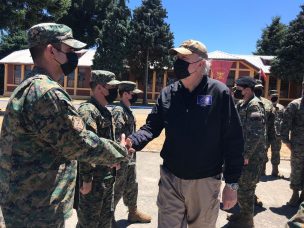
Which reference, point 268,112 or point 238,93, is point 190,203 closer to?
point 238,93

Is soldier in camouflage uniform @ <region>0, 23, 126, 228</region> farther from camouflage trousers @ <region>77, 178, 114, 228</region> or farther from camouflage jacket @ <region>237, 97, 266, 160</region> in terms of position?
camouflage jacket @ <region>237, 97, 266, 160</region>

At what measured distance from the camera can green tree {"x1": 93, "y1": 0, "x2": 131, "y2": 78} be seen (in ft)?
122

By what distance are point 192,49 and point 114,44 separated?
A: 3497 cm

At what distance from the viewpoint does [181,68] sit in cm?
354

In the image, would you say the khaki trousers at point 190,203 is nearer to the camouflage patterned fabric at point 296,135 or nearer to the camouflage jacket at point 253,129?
the camouflage jacket at point 253,129

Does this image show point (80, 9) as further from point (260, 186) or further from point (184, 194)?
point (184, 194)

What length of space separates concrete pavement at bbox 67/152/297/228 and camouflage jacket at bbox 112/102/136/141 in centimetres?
139

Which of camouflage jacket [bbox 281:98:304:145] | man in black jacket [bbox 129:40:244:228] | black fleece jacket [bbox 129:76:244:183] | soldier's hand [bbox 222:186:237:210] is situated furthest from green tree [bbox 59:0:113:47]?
soldier's hand [bbox 222:186:237:210]

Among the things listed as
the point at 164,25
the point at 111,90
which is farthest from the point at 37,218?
the point at 164,25

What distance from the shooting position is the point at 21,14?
23.2 metres

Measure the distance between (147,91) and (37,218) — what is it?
124 ft

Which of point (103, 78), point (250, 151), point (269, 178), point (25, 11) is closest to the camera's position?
point (103, 78)

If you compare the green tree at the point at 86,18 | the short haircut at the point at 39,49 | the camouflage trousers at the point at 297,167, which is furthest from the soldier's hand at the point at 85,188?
the green tree at the point at 86,18

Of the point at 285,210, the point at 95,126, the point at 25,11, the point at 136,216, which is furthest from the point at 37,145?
the point at 25,11
